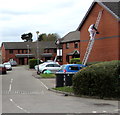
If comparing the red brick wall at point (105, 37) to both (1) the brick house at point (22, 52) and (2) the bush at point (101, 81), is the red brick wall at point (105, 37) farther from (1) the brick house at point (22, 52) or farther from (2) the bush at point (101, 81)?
(1) the brick house at point (22, 52)

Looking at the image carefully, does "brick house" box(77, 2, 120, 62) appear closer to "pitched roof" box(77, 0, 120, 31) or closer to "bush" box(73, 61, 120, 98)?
"pitched roof" box(77, 0, 120, 31)

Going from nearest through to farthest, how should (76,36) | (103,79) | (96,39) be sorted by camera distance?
1. (103,79)
2. (96,39)
3. (76,36)

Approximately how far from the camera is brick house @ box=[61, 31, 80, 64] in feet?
171

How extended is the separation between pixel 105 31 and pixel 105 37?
1.92ft

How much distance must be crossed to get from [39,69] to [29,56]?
160ft

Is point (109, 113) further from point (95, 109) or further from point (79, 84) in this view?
point (79, 84)

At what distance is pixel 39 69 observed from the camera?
36625 millimetres

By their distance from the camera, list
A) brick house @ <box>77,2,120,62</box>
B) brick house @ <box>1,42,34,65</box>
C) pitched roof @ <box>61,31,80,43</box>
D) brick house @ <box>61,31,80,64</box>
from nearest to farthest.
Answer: brick house @ <box>77,2,120,62</box>, brick house @ <box>61,31,80,64</box>, pitched roof @ <box>61,31,80,43</box>, brick house @ <box>1,42,34,65</box>

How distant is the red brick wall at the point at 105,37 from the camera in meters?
25.6

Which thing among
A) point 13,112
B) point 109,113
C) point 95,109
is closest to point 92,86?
point 95,109

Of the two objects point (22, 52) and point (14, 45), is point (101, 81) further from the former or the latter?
point (14, 45)

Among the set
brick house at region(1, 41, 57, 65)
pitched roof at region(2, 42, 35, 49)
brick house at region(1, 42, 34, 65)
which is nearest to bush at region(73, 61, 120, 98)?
brick house at region(1, 41, 57, 65)

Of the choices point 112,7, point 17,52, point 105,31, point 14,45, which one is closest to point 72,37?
point 105,31

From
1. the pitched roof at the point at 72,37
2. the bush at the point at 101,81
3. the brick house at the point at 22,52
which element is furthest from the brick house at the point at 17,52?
the bush at the point at 101,81
